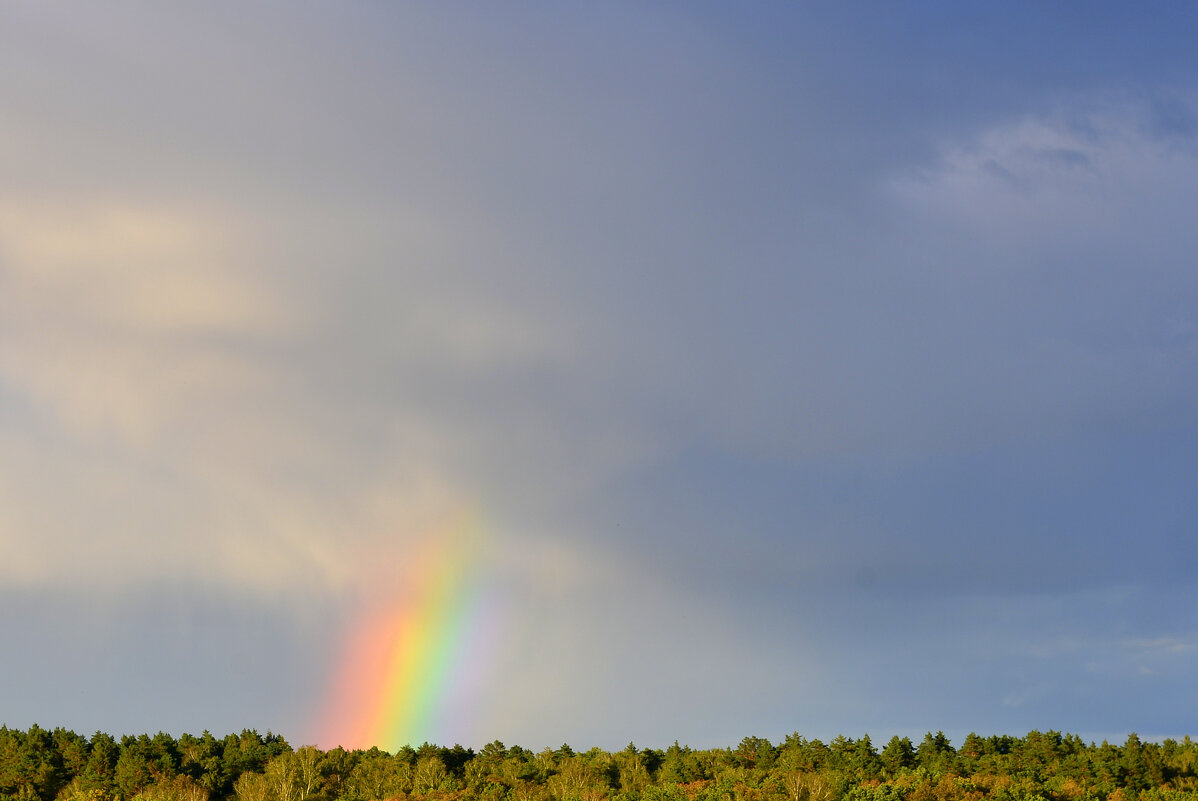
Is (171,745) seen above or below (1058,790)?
above

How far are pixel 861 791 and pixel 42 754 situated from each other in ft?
324

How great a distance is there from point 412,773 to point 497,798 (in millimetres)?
33161

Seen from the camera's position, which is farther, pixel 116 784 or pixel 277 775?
pixel 116 784

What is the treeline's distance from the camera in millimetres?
106188

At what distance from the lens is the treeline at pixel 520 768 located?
10619cm

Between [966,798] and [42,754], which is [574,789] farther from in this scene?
[42,754]

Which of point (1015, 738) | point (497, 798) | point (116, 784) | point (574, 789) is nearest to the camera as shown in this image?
point (497, 798)

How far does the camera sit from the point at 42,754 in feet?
442

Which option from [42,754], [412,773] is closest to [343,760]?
[412,773]

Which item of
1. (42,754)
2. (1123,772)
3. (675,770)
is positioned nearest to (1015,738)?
(1123,772)

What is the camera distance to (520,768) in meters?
130

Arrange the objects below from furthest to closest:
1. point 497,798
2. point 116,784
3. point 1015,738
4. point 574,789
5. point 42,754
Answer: point 1015,738 < point 42,754 < point 116,784 < point 574,789 < point 497,798

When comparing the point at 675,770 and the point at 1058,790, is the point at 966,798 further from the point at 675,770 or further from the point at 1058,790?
the point at 675,770

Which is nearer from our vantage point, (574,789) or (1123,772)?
(574,789)
